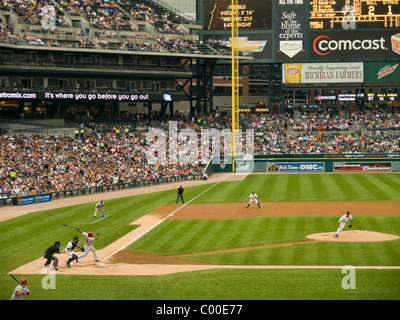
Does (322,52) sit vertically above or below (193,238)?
above

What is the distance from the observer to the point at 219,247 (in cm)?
2630

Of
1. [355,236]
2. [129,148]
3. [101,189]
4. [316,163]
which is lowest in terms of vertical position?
[355,236]

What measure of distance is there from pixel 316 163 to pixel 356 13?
2207 centimetres

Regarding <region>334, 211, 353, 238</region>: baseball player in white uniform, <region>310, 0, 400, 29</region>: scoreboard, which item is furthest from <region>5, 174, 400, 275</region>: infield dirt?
<region>310, 0, 400, 29</region>: scoreboard

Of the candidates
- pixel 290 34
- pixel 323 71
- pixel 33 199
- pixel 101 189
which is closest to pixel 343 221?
pixel 33 199

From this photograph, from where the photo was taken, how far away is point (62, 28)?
6438 cm

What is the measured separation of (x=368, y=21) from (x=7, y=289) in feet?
212

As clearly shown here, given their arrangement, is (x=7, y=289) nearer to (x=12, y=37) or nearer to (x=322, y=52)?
(x=12, y=37)

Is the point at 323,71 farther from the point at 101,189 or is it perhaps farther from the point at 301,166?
the point at 101,189

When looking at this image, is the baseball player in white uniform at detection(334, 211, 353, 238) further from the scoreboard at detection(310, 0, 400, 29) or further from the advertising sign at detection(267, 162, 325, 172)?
the scoreboard at detection(310, 0, 400, 29)

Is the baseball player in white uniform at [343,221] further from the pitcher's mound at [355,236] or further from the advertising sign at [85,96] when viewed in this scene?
the advertising sign at [85,96]

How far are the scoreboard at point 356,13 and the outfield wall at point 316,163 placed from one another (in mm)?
19210

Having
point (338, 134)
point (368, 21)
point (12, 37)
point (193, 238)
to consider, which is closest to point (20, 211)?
point (193, 238)

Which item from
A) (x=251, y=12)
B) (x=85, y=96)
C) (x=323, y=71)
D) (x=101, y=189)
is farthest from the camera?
(x=323, y=71)
